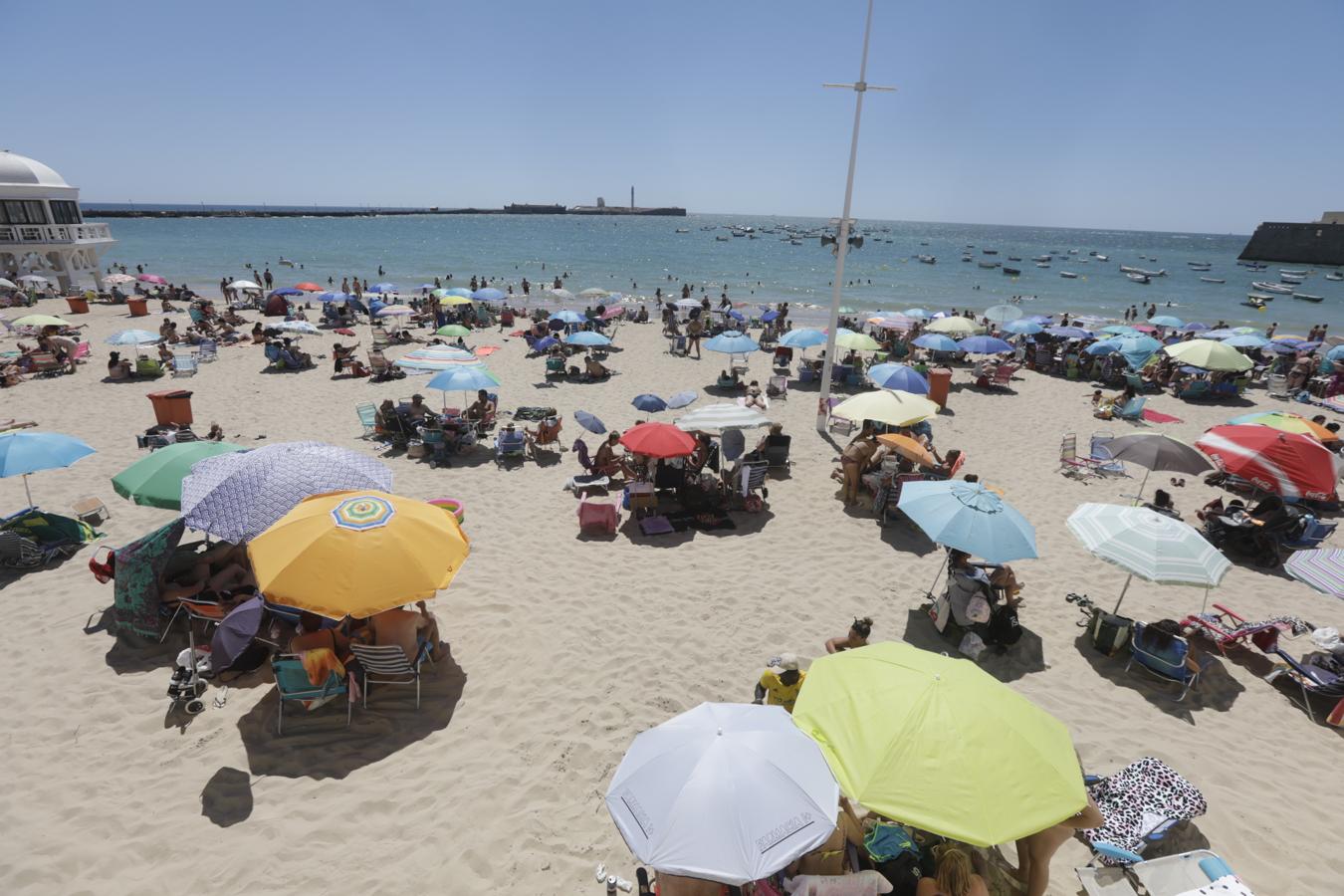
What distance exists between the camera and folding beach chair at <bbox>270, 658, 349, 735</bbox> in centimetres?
514

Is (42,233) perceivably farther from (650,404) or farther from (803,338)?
(803,338)

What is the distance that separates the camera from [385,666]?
218 inches

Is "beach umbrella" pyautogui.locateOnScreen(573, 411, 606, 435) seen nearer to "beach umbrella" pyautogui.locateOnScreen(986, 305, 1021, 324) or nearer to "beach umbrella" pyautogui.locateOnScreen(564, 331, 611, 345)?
"beach umbrella" pyautogui.locateOnScreen(564, 331, 611, 345)

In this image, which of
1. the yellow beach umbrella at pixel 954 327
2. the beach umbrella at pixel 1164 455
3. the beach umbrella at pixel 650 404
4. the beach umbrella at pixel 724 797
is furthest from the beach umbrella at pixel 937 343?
the beach umbrella at pixel 724 797

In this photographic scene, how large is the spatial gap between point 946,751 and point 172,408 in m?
14.7

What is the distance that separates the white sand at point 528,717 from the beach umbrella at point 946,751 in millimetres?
1680

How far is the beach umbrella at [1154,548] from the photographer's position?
5.75 meters

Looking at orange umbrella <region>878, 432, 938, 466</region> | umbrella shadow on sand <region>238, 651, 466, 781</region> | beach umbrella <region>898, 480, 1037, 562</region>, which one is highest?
beach umbrella <region>898, 480, 1037, 562</region>

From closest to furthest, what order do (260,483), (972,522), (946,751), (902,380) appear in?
(946,751)
(260,483)
(972,522)
(902,380)

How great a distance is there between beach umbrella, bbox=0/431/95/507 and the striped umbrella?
13935 mm

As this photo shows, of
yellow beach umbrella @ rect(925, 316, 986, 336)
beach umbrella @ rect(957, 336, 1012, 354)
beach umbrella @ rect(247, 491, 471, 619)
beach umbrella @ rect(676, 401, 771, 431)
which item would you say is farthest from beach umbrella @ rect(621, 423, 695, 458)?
yellow beach umbrella @ rect(925, 316, 986, 336)

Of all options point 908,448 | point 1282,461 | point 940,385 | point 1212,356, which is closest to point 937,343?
point 940,385

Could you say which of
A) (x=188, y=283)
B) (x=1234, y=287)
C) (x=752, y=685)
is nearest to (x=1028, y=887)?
(x=752, y=685)

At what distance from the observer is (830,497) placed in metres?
10.3
